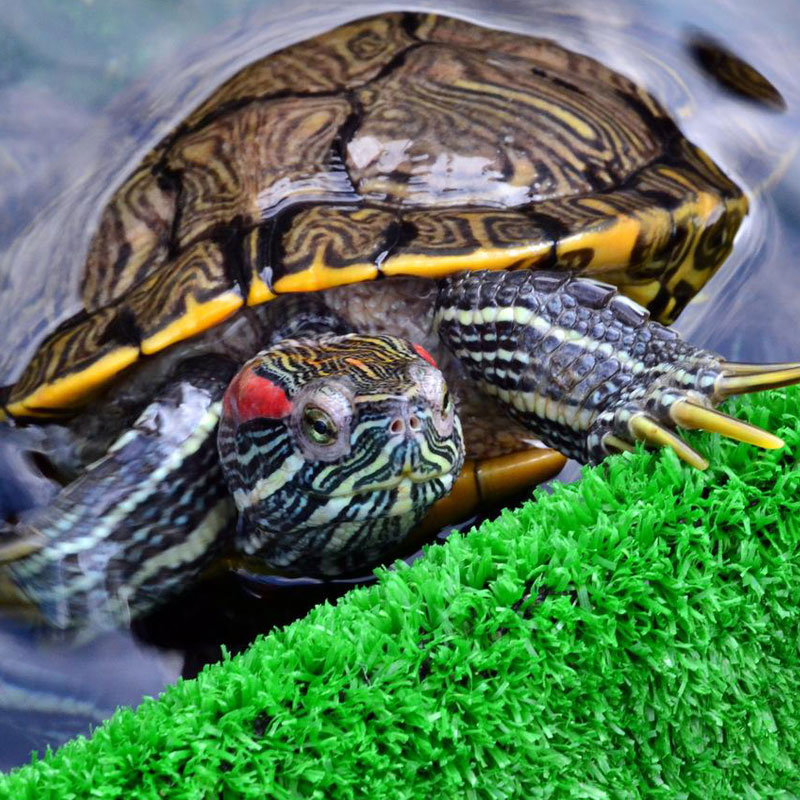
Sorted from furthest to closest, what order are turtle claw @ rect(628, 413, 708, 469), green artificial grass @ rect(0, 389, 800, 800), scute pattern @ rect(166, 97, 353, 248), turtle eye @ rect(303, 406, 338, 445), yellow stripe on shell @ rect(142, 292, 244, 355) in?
1. scute pattern @ rect(166, 97, 353, 248)
2. yellow stripe on shell @ rect(142, 292, 244, 355)
3. turtle eye @ rect(303, 406, 338, 445)
4. turtle claw @ rect(628, 413, 708, 469)
5. green artificial grass @ rect(0, 389, 800, 800)

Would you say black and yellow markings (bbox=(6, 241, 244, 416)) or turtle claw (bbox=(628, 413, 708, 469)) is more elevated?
turtle claw (bbox=(628, 413, 708, 469))

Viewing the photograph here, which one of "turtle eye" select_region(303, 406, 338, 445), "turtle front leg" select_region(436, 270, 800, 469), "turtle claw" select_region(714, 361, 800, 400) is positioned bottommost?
"turtle eye" select_region(303, 406, 338, 445)

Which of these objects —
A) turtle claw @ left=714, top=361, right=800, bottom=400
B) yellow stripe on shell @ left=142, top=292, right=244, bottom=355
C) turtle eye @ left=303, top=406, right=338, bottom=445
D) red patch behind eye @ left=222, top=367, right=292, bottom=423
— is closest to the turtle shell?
yellow stripe on shell @ left=142, top=292, right=244, bottom=355

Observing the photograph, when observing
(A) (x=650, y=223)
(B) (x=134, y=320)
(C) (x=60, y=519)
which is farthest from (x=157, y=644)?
(A) (x=650, y=223)

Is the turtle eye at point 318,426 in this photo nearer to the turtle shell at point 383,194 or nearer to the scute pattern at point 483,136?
the turtle shell at point 383,194

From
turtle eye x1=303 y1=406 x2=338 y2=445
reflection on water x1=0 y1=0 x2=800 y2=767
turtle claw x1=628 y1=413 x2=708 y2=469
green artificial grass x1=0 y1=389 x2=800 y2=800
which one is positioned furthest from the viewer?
reflection on water x1=0 y1=0 x2=800 y2=767

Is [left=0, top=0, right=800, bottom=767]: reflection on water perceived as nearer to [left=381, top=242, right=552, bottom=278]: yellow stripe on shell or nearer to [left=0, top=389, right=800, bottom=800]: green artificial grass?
[left=381, top=242, right=552, bottom=278]: yellow stripe on shell

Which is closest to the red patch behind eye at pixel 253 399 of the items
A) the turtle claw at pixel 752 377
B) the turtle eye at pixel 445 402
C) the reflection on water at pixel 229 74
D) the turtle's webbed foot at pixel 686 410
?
the turtle eye at pixel 445 402
